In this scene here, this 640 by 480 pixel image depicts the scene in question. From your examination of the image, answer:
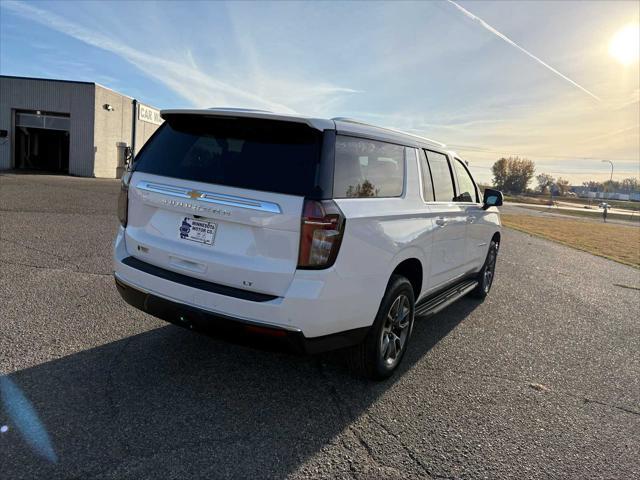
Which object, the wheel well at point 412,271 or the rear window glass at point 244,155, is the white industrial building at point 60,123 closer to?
the rear window glass at point 244,155

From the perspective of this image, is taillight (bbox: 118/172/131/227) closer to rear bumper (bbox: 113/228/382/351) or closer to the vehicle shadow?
rear bumper (bbox: 113/228/382/351)

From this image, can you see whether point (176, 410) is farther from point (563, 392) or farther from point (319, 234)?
point (563, 392)

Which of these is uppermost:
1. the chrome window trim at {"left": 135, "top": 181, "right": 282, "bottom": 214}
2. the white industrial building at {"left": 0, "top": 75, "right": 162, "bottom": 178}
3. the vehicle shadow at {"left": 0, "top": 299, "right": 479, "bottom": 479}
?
the white industrial building at {"left": 0, "top": 75, "right": 162, "bottom": 178}

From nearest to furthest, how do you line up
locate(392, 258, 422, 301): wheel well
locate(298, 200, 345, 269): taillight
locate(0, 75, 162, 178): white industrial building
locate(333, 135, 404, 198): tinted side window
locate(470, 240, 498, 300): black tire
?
locate(298, 200, 345, 269): taillight → locate(333, 135, 404, 198): tinted side window → locate(392, 258, 422, 301): wheel well → locate(470, 240, 498, 300): black tire → locate(0, 75, 162, 178): white industrial building

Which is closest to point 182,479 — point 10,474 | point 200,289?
point 10,474

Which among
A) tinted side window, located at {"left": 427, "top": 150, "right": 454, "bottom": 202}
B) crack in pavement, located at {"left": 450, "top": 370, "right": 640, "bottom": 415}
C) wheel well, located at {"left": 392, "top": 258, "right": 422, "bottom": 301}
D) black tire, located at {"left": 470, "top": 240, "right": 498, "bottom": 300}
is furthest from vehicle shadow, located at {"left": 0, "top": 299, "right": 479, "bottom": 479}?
black tire, located at {"left": 470, "top": 240, "right": 498, "bottom": 300}

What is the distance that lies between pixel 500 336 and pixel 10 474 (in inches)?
177

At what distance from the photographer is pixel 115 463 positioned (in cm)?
243

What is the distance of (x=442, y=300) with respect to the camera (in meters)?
4.72

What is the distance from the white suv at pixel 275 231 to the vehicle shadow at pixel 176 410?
49cm

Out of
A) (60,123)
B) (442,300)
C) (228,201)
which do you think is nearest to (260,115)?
(228,201)

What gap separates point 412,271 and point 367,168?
1.09m

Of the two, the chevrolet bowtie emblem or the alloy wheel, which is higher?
the chevrolet bowtie emblem

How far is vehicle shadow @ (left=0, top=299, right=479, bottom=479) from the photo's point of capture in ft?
8.11
